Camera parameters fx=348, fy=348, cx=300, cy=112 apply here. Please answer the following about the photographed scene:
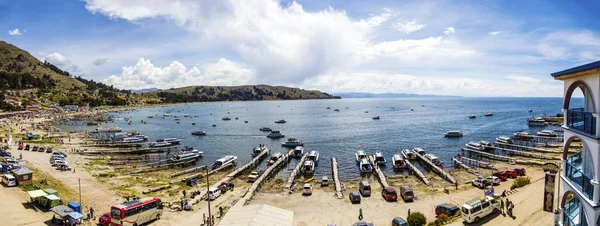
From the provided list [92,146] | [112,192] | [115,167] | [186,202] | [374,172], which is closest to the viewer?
[186,202]

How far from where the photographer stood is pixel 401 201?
35688 millimetres

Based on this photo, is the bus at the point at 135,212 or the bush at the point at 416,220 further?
the bus at the point at 135,212

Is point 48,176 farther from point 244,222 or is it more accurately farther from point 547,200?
point 547,200

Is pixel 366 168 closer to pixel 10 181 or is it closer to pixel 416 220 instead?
pixel 416 220

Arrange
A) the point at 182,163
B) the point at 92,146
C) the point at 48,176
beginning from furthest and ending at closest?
the point at 92,146, the point at 182,163, the point at 48,176

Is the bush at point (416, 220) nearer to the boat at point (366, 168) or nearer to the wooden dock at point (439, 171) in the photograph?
the wooden dock at point (439, 171)

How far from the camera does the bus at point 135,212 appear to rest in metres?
27.5

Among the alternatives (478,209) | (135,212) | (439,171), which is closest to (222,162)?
(135,212)

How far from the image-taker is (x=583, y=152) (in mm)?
15461

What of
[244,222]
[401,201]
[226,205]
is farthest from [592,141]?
[226,205]

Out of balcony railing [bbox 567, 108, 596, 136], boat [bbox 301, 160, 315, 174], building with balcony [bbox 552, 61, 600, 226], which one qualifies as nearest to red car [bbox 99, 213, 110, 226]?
boat [bbox 301, 160, 315, 174]

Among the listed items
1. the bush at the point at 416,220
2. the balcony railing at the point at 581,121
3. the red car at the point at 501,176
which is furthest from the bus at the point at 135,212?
the red car at the point at 501,176

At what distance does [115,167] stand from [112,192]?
1930 centimetres

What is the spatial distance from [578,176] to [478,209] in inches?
500
